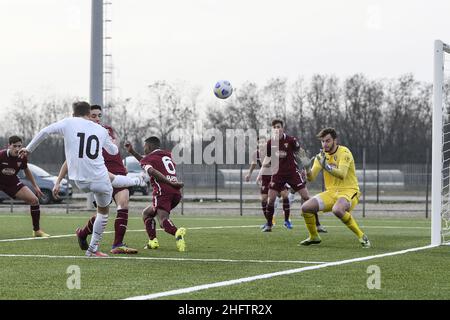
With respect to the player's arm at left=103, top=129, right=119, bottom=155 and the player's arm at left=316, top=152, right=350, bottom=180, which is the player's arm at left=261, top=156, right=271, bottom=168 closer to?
the player's arm at left=316, top=152, right=350, bottom=180

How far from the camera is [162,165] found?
1278 cm

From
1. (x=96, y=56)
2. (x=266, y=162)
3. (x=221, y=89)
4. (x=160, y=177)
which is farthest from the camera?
(x=96, y=56)

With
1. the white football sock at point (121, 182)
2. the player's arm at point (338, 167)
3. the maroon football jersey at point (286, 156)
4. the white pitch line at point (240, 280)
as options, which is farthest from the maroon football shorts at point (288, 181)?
the white pitch line at point (240, 280)

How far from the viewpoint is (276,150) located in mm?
18062

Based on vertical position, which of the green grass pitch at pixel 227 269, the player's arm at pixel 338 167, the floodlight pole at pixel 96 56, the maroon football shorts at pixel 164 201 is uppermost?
the floodlight pole at pixel 96 56

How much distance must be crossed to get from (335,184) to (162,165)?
110 inches

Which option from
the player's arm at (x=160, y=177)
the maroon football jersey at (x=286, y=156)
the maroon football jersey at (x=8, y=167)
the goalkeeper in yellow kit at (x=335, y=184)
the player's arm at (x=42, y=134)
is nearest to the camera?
the player's arm at (x=42, y=134)

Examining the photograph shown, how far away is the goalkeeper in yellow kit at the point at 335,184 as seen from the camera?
13164 millimetres

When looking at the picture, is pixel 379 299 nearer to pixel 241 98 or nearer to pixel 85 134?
pixel 85 134

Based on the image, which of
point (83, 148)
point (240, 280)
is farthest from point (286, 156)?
point (240, 280)

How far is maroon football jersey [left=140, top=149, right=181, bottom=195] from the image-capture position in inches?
501

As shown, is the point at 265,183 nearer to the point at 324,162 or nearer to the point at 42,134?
the point at 324,162

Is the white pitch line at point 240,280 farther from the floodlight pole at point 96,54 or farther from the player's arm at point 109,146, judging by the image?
the floodlight pole at point 96,54

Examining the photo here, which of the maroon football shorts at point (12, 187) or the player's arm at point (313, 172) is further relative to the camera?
the maroon football shorts at point (12, 187)
